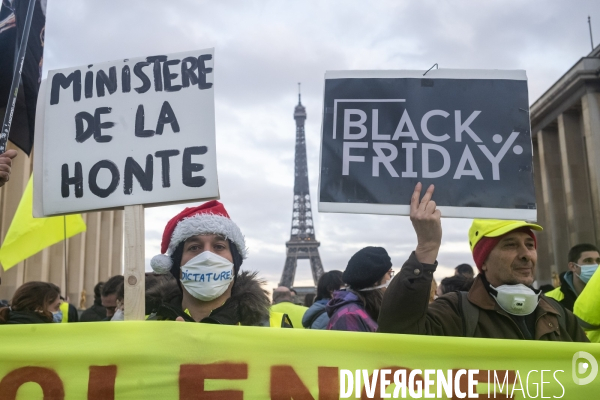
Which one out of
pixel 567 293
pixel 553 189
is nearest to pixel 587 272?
pixel 567 293

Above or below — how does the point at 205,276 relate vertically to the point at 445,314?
above

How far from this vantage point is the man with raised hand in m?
2.58

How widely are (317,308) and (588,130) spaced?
78.7 ft

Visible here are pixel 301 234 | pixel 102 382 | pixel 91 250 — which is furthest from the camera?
pixel 301 234

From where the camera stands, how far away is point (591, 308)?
3893mm

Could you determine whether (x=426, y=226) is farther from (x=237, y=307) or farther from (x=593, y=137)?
(x=593, y=137)

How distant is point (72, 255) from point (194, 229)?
28.1 meters

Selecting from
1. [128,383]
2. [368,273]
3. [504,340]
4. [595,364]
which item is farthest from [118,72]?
[595,364]

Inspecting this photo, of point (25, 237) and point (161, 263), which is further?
point (25, 237)

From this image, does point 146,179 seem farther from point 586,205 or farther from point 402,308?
point 586,205

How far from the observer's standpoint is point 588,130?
25750 millimetres

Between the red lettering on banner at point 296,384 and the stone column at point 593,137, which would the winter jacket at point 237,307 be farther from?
the stone column at point 593,137

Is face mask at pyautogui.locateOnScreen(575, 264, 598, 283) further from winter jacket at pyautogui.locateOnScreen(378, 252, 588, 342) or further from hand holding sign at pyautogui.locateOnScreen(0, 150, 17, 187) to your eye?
hand holding sign at pyautogui.locateOnScreen(0, 150, 17, 187)

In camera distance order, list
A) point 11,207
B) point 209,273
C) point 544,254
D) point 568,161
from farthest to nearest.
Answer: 1. point 544,254
2. point 568,161
3. point 11,207
4. point 209,273
